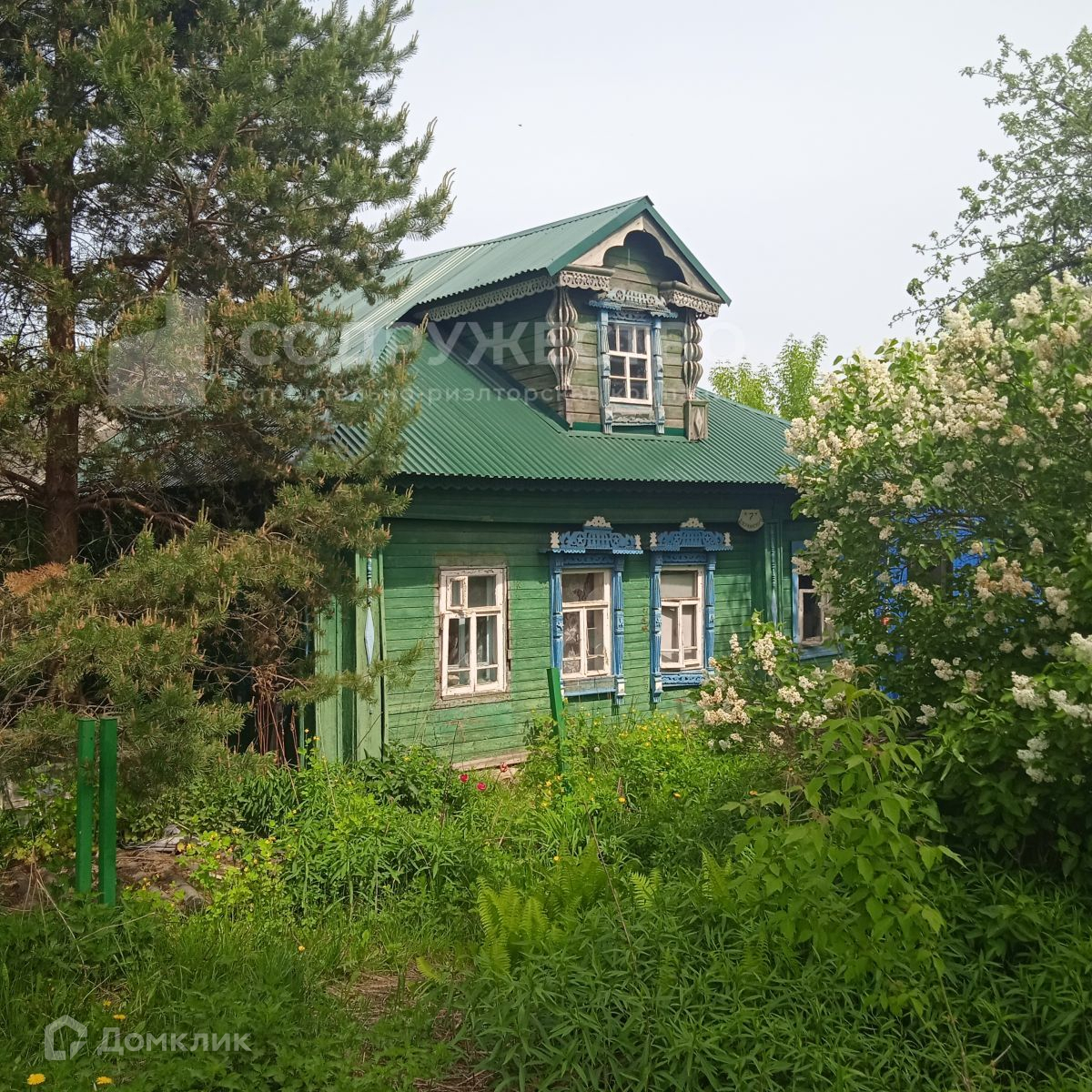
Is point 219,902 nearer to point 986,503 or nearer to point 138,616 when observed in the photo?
point 138,616

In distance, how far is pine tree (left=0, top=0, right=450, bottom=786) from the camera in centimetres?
613

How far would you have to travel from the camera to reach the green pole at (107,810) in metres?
5.38

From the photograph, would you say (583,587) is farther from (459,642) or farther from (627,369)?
(627,369)

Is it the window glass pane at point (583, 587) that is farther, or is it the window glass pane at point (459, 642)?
the window glass pane at point (583, 587)

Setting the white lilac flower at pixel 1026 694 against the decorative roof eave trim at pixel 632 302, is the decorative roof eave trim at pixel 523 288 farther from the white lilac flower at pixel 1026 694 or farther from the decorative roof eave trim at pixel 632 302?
the white lilac flower at pixel 1026 694

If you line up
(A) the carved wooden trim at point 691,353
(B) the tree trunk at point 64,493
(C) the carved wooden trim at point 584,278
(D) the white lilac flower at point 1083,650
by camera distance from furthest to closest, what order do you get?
(A) the carved wooden trim at point 691,353 → (C) the carved wooden trim at point 584,278 → (B) the tree trunk at point 64,493 → (D) the white lilac flower at point 1083,650

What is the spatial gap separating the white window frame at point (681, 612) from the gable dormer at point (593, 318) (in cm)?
188

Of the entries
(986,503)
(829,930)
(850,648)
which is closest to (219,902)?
(829,930)

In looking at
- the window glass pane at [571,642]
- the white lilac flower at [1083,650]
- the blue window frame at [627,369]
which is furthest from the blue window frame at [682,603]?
the white lilac flower at [1083,650]

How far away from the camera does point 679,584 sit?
12.6 m

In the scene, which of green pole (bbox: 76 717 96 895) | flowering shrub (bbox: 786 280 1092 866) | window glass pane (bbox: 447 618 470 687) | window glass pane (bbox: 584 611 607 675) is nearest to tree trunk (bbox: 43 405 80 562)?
green pole (bbox: 76 717 96 895)
